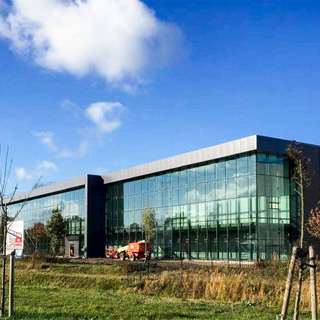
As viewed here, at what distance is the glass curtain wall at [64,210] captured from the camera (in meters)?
59.3

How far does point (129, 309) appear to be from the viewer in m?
13.8

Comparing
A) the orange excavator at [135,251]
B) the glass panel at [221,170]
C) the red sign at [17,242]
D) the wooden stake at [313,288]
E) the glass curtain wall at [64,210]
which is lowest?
the orange excavator at [135,251]

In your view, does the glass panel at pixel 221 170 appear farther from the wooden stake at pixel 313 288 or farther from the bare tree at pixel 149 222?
the wooden stake at pixel 313 288

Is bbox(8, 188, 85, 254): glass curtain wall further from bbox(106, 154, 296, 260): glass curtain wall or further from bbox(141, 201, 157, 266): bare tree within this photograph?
bbox(141, 201, 157, 266): bare tree

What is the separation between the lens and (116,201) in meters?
55.9

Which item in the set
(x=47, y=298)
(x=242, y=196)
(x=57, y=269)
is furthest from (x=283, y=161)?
(x=47, y=298)

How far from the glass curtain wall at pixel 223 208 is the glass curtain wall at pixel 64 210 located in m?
11.0

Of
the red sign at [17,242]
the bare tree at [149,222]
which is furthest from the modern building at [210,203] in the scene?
the red sign at [17,242]

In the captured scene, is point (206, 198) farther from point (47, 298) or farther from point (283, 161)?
point (47, 298)

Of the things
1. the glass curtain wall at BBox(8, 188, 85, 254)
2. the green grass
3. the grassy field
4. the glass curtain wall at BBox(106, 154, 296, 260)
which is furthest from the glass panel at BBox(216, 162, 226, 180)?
the green grass

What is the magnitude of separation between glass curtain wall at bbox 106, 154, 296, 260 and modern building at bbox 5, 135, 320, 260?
76 millimetres

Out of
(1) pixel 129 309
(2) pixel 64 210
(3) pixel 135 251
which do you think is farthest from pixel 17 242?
(2) pixel 64 210

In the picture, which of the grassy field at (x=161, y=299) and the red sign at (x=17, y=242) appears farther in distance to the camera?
the red sign at (x=17, y=242)

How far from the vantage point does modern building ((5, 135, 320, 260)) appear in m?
37.1
